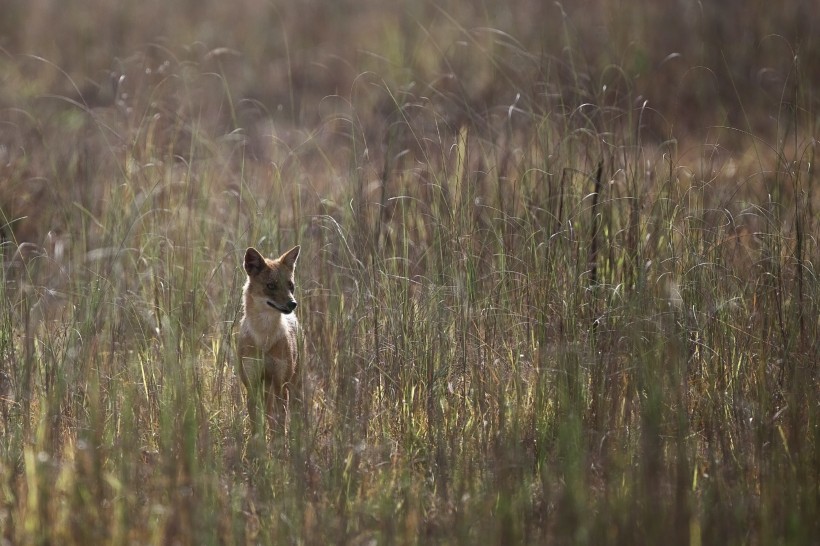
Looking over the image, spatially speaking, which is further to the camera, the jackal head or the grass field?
the jackal head

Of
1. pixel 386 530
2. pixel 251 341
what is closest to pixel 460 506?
pixel 386 530

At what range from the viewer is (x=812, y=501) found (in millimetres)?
4008

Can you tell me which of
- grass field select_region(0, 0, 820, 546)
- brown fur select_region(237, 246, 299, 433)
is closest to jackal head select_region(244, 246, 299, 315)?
brown fur select_region(237, 246, 299, 433)

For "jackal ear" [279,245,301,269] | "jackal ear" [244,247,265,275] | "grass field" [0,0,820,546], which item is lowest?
"grass field" [0,0,820,546]

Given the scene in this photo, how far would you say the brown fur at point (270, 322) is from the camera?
570 centimetres

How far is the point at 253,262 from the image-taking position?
5746 mm

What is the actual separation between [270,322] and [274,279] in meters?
0.26

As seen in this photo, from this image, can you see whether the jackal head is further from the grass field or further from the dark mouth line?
the grass field

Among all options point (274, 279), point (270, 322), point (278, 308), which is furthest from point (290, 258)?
point (270, 322)

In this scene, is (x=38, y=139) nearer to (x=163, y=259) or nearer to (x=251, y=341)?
(x=163, y=259)

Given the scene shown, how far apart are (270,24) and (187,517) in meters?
13.5

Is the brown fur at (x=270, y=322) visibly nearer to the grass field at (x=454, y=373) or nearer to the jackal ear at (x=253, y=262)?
the jackal ear at (x=253, y=262)

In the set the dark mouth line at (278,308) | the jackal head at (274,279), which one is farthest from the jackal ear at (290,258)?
the dark mouth line at (278,308)

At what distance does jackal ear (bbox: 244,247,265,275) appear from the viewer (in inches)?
222
